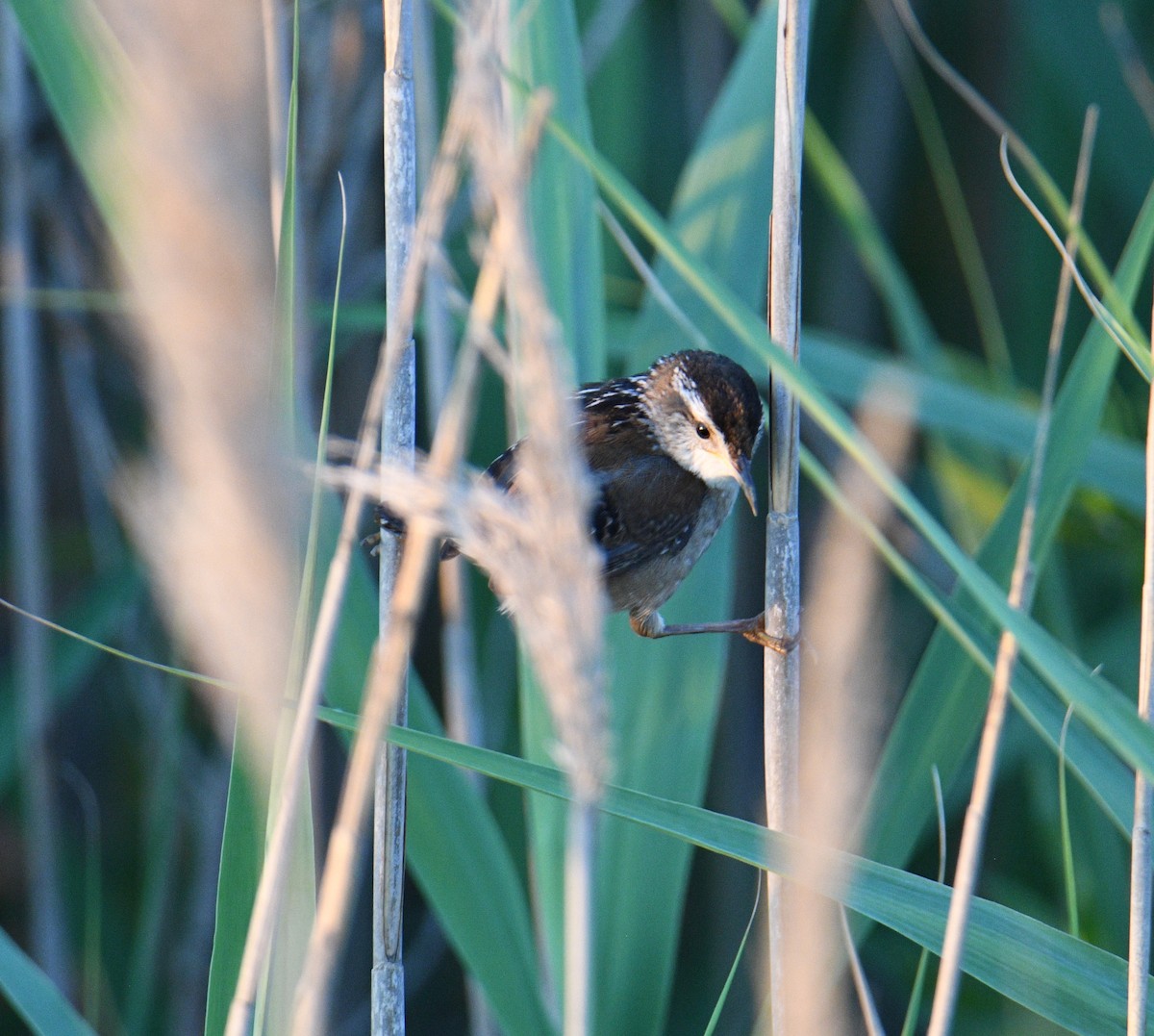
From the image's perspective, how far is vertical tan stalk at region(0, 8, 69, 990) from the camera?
7.95 ft

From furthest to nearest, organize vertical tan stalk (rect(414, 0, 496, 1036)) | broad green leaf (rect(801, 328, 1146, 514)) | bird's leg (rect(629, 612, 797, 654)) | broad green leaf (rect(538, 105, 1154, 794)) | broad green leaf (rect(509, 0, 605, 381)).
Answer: vertical tan stalk (rect(414, 0, 496, 1036)) → broad green leaf (rect(801, 328, 1146, 514)) → bird's leg (rect(629, 612, 797, 654)) → broad green leaf (rect(509, 0, 605, 381)) → broad green leaf (rect(538, 105, 1154, 794))

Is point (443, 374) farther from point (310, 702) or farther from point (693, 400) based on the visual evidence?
point (310, 702)

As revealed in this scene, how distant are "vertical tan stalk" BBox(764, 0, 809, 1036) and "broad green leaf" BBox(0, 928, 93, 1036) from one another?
2.48 feet

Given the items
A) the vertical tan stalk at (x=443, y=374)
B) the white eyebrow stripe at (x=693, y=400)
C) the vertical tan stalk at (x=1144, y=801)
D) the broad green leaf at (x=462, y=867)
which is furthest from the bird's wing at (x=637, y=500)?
the vertical tan stalk at (x=1144, y=801)

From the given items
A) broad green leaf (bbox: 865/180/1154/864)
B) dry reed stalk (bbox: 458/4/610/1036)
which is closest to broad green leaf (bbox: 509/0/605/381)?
broad green leaf (bbox: 865/180/1154/864)

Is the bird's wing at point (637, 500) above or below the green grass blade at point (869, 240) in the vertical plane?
below

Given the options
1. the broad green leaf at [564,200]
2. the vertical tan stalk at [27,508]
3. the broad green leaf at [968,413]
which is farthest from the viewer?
the vertical tan stalk at [27,508]

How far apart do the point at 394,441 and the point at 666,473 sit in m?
0.62

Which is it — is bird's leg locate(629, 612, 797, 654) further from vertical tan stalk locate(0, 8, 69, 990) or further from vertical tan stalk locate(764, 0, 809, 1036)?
vertical tan stalk locate(0, 8, 69, 990)

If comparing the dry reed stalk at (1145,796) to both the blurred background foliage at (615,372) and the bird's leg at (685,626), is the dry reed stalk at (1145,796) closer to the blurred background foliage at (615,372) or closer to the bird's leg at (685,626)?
the bird's leg at (685,626)

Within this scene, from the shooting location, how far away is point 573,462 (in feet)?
2.41

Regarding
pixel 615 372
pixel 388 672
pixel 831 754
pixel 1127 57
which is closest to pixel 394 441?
pixel 388 672

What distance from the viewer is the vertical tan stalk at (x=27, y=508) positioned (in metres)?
2.42

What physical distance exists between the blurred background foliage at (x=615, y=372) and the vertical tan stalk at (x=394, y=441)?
27.3 inches
